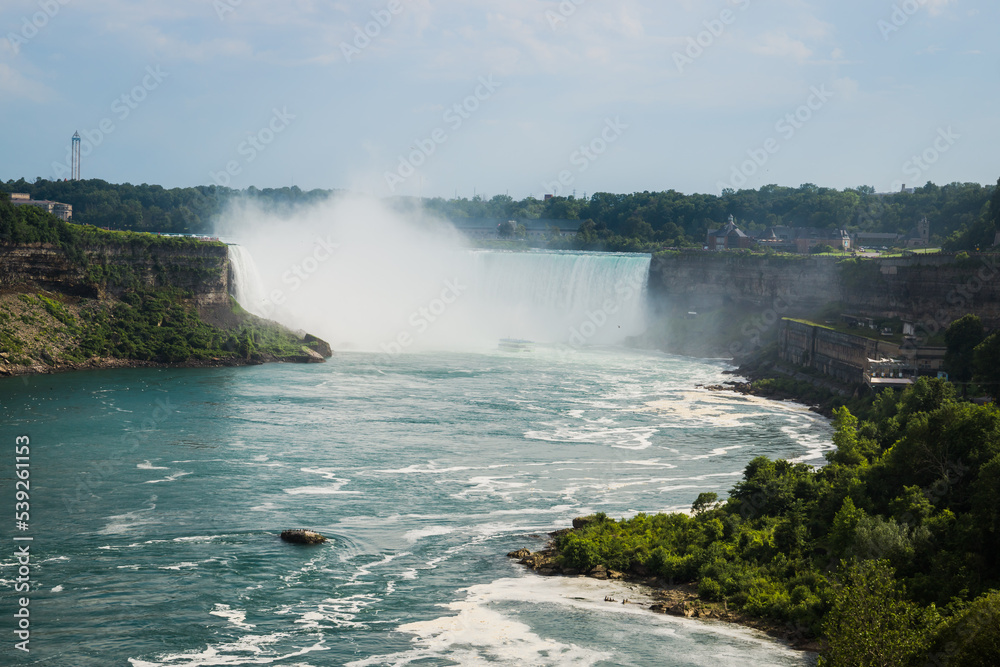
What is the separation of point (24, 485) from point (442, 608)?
1509cm

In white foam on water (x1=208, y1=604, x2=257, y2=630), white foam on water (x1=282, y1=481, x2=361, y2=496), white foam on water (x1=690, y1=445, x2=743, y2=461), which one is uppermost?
white foam on water (x1=690, y1=445, x2=743, y2=461)

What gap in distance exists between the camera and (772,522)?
82.2ft

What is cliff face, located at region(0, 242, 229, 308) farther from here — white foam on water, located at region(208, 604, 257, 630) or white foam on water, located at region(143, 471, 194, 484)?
white foam on water, located at region(208, 604, 257, 630)

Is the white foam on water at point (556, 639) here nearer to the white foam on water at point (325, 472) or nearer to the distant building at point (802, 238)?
the white foam on water at point (325, 472)

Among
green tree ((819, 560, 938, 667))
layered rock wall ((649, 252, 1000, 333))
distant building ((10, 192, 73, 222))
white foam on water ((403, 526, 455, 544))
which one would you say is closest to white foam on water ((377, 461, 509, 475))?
white foam on water ((403, 526, 455, 544))

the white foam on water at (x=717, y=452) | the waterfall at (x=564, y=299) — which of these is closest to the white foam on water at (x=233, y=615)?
the white foam on water at (x=717, y=452)

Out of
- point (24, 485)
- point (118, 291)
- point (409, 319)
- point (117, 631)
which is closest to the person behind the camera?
point (117, 631)

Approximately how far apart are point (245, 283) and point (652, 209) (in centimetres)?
6028

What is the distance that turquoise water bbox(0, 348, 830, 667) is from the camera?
19.1 metres

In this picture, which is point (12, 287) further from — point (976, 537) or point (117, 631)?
point (976, 537)

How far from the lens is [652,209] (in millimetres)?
113750

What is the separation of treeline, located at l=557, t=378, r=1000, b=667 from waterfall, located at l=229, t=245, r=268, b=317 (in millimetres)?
43771

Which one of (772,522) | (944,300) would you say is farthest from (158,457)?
(944,300)

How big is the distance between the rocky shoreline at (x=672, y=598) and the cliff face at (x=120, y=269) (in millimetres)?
39642
